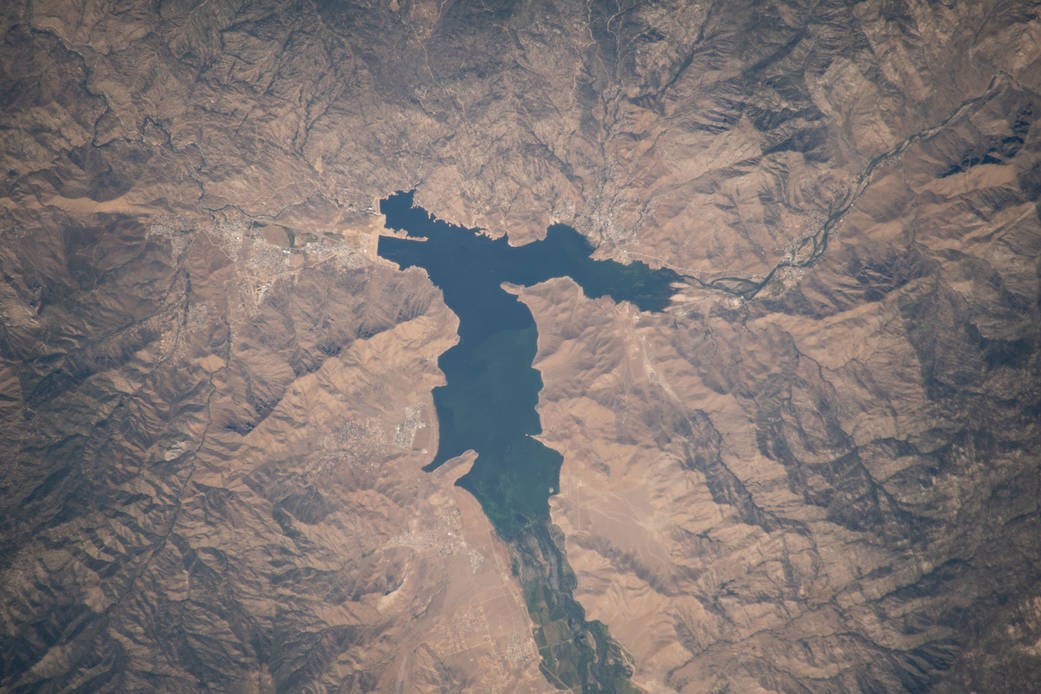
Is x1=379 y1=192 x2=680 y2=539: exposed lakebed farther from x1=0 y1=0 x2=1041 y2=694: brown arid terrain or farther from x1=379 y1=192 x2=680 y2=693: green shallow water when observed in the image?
x1=0 y1=0 x2=1041 y2=694: brown arid terrain

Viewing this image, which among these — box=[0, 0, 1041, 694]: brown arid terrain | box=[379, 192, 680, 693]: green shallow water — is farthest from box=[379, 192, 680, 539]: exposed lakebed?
box=[0, 0, 1041, 694]: brown arid terrain

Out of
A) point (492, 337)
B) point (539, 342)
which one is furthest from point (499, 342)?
point (539, 342)

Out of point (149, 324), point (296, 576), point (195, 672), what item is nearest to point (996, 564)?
point (296, 576)

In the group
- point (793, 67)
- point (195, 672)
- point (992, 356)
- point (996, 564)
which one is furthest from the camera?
point (793, 67)

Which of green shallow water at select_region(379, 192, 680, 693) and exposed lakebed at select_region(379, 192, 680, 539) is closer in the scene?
green shallow water at select_region(379, 192, 680, 693)

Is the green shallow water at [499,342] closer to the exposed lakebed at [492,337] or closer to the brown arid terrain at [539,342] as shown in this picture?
the exposed lakebed at [492,337]

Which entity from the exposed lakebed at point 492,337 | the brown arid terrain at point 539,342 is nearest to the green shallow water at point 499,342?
the exposed lakebed at point 492,337

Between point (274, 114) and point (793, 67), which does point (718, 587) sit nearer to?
point (793, 67)
